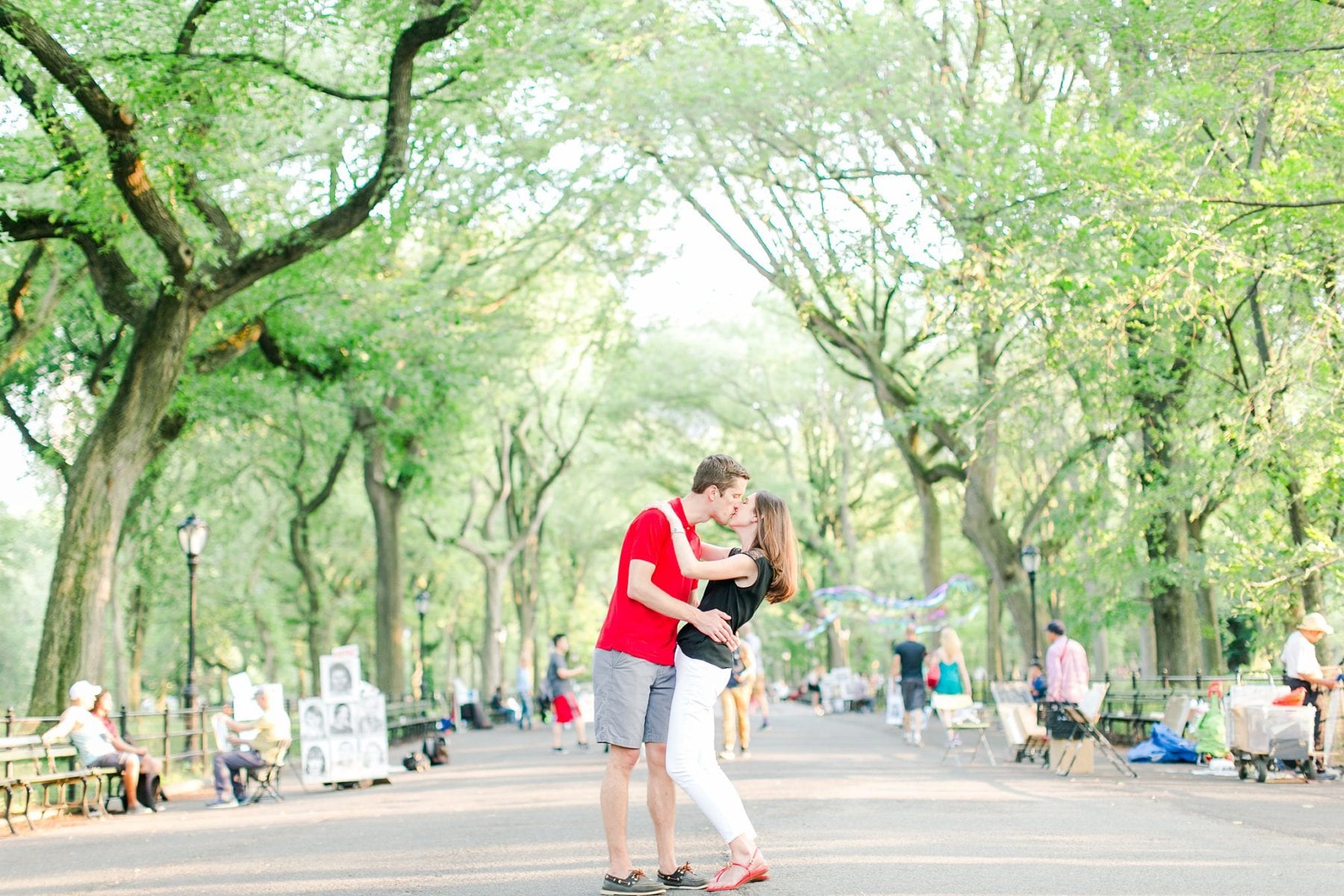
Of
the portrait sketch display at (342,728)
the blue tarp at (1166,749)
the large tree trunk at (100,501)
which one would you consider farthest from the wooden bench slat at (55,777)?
the blue tarp at (1166,749)

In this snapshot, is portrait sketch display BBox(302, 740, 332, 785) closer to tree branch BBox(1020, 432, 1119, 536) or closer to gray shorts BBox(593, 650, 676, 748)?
tree branch BBox(1020, 432, 1119, 536)

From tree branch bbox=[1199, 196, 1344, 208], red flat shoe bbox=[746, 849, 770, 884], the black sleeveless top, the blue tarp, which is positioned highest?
tree branch bbox=[1199, 196, 1344, 208]

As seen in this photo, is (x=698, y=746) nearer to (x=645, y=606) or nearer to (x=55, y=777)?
(x=645, y=606)

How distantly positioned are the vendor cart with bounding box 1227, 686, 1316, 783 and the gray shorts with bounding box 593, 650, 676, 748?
1050cm

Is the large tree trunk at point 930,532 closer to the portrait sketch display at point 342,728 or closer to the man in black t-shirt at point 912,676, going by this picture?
the man in black t-shirt at point 912,676

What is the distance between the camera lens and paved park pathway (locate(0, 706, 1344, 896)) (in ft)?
27.7

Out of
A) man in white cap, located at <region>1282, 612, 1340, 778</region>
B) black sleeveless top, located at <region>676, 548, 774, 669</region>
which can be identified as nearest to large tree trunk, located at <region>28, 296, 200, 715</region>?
black sleeveless top, located at <region>676, 548, 774, 669</region>

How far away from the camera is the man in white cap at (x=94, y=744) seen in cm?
1642

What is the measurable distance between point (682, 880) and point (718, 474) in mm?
1998

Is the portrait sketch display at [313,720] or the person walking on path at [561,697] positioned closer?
Answer: the portrait sketch display at [313,720]

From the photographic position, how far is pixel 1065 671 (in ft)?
61.3

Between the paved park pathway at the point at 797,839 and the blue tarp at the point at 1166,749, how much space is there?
147 centimetres

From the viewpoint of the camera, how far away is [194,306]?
18906 mm

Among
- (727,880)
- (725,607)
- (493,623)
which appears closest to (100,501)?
(725,607)
